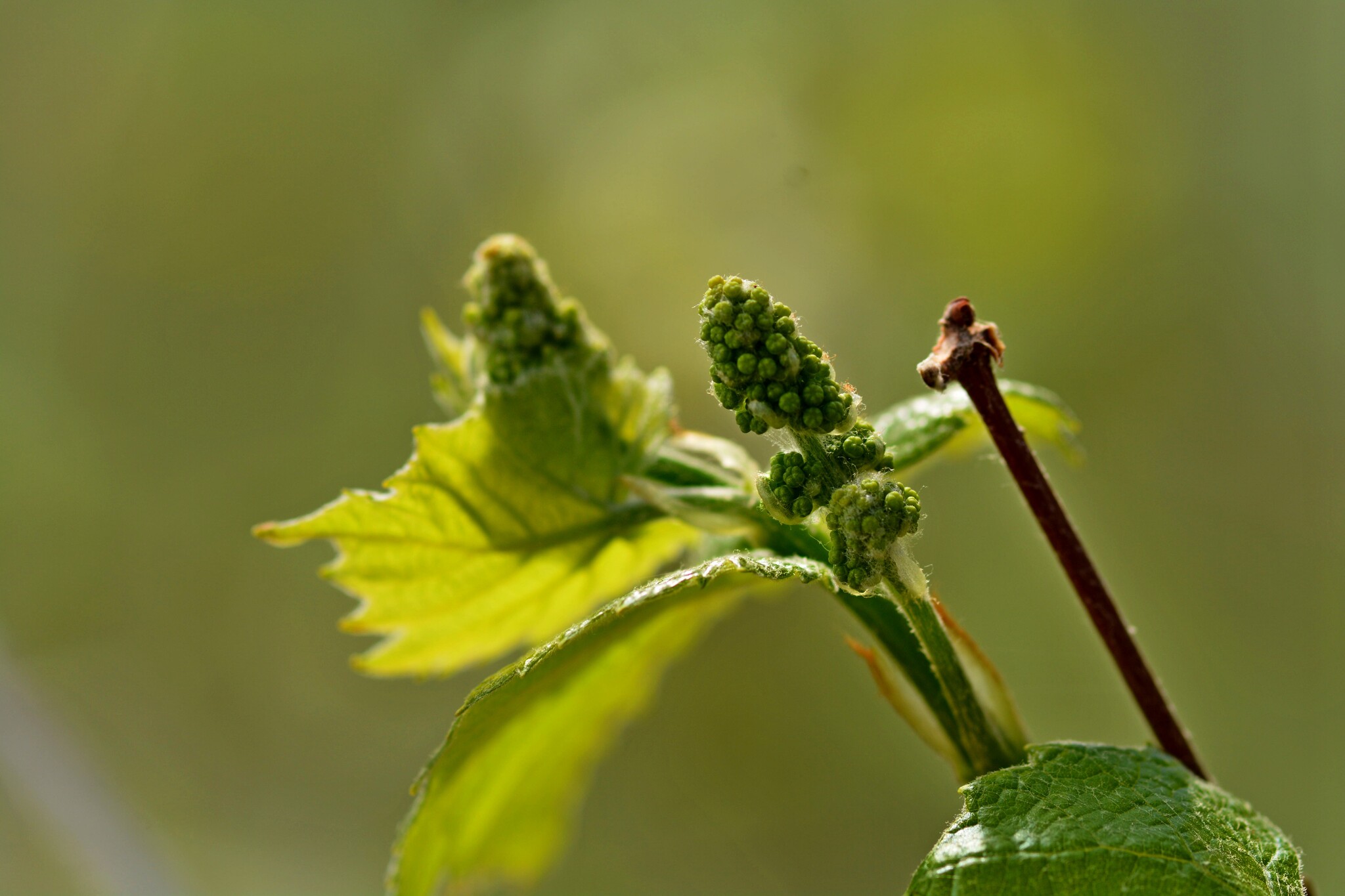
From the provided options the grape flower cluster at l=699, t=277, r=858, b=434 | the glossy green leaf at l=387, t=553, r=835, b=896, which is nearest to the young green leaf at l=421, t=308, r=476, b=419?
the glossy green leaf at l=387, t=553, r=835, b=896

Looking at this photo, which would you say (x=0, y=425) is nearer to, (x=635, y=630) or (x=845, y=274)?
(x=845, y=274)

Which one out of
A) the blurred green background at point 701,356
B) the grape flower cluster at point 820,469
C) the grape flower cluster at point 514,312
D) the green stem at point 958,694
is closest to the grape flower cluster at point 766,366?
the grape flower cluster at point 820,469

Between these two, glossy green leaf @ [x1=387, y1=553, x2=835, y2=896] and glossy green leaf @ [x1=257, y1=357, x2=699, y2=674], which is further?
glossy green leaf @ [x1=257, y1=357, x2=699, y2=674]

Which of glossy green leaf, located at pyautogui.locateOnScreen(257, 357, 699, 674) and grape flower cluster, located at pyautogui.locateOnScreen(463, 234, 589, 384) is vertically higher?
grape flower cluster, located at pyautogui.locateOnScreen(463, 234, 589, 384)

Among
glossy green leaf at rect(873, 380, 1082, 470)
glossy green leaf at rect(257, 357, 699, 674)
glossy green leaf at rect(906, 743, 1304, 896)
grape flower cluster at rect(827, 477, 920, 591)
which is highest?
glossy green leaf at rect(257, 357, 699, 674)

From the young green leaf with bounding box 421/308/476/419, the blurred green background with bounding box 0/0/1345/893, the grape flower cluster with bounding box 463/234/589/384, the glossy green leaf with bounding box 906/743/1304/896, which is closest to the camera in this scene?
the glossy green leaf with bounding box 906/743/1304/896

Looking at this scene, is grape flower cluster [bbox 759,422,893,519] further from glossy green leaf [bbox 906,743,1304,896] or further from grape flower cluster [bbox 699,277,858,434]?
glossy green leaf [bbox 906,743,1304,896]

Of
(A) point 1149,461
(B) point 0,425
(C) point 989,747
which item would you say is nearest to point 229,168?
(B) point 0,425

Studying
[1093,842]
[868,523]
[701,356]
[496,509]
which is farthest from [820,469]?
[701,356]

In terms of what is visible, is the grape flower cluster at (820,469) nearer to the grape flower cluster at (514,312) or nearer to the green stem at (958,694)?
the green stem at (958,694)
